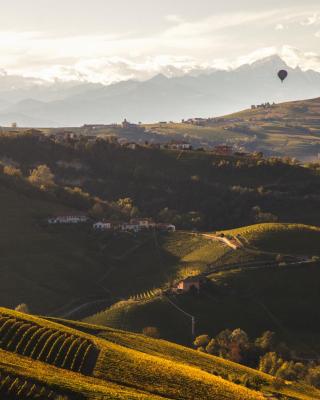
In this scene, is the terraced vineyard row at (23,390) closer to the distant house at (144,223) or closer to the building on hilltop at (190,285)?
the building on hilltop at (190,285)

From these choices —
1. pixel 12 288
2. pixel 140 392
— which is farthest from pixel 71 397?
pixel 12 288

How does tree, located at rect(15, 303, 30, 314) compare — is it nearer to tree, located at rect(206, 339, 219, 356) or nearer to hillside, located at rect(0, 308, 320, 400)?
hillside, located at rect(0, 308, 320, 400)

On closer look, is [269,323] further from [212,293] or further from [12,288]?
[12,288]

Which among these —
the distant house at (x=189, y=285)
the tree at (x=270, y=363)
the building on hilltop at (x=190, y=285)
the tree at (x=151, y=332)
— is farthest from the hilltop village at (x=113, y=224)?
the tree at (x=270, y=363)

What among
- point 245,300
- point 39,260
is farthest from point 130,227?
point 245,300

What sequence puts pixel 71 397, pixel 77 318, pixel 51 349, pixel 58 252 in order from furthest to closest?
pixel 58 252 → pixel 77 318 → pixel 51 349 → pixel 71 397

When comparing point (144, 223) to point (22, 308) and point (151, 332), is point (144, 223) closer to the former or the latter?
point (22, 308)

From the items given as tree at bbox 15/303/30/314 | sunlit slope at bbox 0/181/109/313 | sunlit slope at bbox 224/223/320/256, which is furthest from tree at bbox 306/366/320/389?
sunlit slope at bbox 224/223/320/256
